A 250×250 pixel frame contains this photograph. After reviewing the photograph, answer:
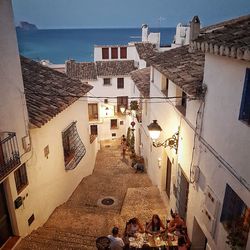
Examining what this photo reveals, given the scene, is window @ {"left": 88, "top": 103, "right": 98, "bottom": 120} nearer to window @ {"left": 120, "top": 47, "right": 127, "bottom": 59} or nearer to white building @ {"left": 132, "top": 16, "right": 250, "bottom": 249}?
window @ {"left": 120, "top": 47, "right": 127, "bottom": 59}

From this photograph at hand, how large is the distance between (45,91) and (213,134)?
8774 millimetres

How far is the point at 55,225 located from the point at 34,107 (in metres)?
4.99

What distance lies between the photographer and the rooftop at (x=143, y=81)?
60.6 ft

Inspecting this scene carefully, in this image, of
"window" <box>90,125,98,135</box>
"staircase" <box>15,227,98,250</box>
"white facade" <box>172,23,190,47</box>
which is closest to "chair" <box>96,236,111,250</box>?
"staircase" <box>15,227,98,250</box>

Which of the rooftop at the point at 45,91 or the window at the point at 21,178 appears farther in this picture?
the rooftop at the point at 45,91

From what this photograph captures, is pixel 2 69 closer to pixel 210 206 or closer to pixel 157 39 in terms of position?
pixel 210 206

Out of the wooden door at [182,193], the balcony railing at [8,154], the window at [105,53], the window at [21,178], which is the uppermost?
the window at [105,53]

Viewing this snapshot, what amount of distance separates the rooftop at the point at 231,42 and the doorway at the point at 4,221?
740 cm

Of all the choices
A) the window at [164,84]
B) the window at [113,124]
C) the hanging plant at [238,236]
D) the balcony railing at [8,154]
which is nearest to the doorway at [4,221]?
the balcony railing at [8,154]

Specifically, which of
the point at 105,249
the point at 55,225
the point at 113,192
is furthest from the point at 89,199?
the point at 105,249

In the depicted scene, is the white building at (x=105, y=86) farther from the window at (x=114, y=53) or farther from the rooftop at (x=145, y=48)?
the rooftop at (x=145, y=48)

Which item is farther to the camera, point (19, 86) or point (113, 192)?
point (113, 192)

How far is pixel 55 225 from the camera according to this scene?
1210 centimetres

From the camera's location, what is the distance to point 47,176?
1230 cm
